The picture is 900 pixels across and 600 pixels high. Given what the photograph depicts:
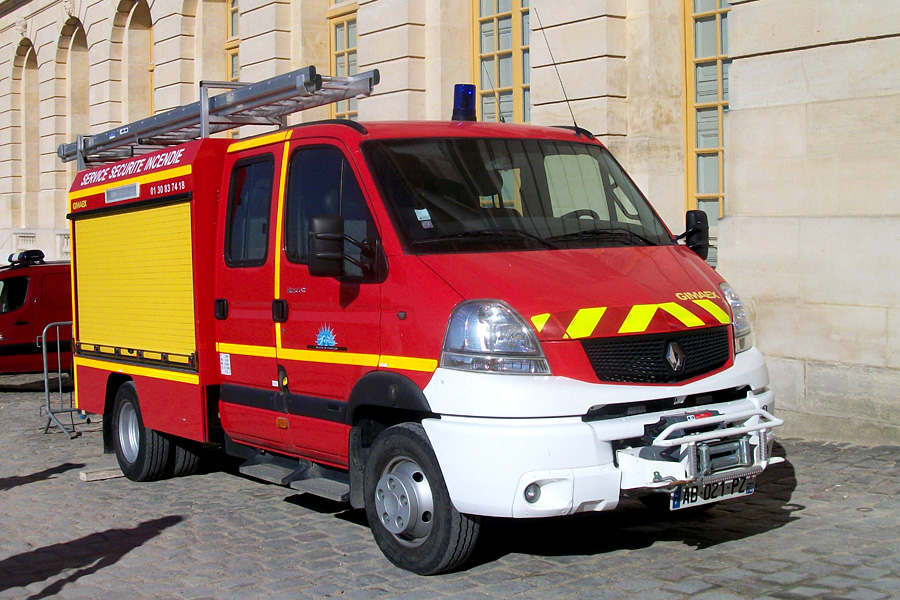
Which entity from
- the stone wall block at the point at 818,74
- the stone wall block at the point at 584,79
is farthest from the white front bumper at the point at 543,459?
the stone wall block at the point at 584,79

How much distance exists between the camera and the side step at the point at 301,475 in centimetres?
642

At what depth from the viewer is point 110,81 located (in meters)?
26.4

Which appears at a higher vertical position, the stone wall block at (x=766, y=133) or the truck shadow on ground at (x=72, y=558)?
the stone wall block at (x=766, y=133)

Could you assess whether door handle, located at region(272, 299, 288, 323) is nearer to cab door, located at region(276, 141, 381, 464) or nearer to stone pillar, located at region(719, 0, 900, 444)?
cab door, located at region(276, 141, 381, 464)

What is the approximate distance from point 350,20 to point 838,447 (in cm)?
1223

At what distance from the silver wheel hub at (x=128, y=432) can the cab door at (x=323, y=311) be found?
251 centimetres

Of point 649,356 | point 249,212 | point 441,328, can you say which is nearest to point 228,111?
point 249,212

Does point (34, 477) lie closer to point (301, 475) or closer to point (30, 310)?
point (301, 475)

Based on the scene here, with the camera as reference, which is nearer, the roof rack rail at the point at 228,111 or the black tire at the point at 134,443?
the roof rack rail at the point at 228,111

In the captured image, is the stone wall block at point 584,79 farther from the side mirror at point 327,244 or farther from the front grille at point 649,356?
the front grille at point 649,356

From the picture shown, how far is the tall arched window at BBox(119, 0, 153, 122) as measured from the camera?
25938 millimetres

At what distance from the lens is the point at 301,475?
682 cm

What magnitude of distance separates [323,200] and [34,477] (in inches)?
164

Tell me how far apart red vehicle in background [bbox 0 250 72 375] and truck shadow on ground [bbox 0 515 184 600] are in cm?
785
